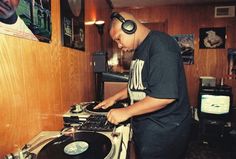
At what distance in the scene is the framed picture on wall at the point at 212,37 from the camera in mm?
3971

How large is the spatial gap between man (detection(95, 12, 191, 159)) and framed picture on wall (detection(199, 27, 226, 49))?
10.6 feet

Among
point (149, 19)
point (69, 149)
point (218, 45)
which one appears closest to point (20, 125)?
point (69, 149)

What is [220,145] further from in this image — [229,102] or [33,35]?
[33,35]

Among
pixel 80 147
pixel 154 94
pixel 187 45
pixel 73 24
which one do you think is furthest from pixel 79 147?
pixel 187 45

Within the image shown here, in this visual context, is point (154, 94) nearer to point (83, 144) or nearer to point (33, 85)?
point (83, 144)

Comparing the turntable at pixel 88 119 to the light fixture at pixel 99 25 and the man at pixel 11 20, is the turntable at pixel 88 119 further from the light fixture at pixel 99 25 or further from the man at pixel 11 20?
the light fixture at pixel 99 25

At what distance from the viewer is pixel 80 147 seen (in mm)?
834

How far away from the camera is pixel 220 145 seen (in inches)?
121

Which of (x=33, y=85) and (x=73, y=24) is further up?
(x=73, y=24)

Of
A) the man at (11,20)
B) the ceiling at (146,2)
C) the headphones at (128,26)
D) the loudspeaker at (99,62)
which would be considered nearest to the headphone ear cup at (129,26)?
the headphones at (128,26)

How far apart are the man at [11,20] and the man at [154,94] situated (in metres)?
0.54

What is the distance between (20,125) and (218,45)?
13.3ft

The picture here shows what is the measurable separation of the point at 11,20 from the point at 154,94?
727mm

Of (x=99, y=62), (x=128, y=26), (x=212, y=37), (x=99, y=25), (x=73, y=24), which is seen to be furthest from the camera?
(x=212, y=37)
